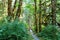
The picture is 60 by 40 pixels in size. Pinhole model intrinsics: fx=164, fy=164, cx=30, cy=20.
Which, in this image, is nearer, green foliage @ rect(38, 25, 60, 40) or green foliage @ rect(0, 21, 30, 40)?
green foliage @ rect(0, 21, 30, 40)

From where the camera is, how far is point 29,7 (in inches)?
537

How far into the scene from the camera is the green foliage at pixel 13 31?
474 centimetres

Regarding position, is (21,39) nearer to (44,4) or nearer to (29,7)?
(44,4)

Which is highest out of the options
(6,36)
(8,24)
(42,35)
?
(8,24)

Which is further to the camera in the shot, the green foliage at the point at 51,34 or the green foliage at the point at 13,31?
the green foliage at the point at 51,34

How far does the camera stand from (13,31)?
15.6 ft

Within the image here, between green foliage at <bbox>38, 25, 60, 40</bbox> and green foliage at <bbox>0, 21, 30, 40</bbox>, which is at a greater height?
green foliage at <bbox>0, 21, 30, 40</bbox>

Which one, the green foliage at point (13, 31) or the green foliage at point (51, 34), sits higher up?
the green foliage at point (13, 31)

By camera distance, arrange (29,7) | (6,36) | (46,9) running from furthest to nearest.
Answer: (29,7)
(46,9)
(6,36)

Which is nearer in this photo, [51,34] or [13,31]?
[13,31]

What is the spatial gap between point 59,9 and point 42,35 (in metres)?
4.05

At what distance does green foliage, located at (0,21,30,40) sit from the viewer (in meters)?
4.74

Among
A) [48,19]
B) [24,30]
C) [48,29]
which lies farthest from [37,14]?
[24,30]

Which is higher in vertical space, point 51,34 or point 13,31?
point 13,31
